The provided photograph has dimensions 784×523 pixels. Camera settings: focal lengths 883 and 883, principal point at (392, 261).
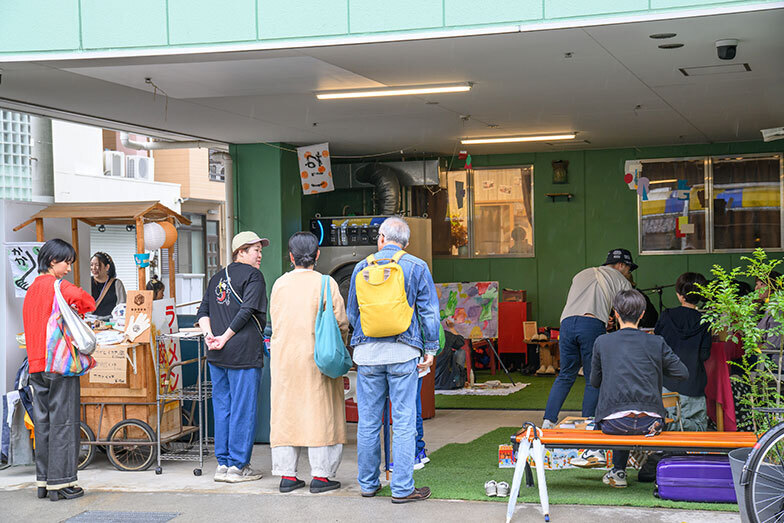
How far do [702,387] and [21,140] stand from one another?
255 inches

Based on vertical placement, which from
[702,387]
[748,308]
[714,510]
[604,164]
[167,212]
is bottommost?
[714,510]

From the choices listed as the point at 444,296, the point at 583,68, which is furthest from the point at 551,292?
the point at 583,68

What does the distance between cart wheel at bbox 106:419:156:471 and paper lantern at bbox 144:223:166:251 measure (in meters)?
1.45

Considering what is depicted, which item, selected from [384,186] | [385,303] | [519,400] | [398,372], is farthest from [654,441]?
[384,186]

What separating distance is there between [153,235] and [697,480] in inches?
175

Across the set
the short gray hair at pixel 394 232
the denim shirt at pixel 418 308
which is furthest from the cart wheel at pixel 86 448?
the short gray hair at pixel 394 232

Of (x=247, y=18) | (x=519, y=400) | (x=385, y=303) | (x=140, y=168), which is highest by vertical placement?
(x=140, y=168)

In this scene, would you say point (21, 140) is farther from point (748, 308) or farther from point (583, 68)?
point (748, 308)

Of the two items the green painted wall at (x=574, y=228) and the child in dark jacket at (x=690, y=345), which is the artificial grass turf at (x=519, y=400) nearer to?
the green painted wall at (x=574, y=228)

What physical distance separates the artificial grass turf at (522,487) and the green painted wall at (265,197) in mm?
4058

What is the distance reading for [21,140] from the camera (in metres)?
8.46

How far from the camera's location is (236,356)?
240 inches

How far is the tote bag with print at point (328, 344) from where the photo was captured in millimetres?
5516

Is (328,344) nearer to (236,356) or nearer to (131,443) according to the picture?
(236,356)
